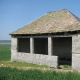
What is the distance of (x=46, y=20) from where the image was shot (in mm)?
22750

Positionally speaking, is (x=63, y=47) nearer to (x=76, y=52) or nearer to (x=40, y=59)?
(x=40, y=59)

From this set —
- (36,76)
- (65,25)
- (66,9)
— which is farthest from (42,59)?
(36,76)

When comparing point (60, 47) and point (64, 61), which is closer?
point (64, 61)

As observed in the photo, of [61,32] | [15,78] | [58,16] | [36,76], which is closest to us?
[15,78]

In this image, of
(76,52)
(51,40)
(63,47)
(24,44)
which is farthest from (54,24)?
(24,44)

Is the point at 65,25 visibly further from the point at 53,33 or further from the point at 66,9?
the point at 66,9

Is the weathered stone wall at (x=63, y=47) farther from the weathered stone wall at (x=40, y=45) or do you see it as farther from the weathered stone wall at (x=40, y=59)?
the weathered stone wall at (x=40, y=59)

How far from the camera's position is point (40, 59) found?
66.7ft

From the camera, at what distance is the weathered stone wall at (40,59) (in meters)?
18.8

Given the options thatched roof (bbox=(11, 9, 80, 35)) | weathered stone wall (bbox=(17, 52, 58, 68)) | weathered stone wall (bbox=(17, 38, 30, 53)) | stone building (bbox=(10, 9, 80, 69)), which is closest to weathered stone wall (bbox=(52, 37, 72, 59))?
stone building (bbox=(10, 9, 80, 69))

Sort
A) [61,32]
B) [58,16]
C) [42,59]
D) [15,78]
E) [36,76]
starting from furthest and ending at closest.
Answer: [58,16], [42,59], [61,32], [36,76], [15,78]

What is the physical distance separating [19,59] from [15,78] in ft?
39.2

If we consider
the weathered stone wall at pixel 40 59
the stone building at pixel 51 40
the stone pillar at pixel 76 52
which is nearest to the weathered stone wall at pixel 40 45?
the stone building at pixel 51 40

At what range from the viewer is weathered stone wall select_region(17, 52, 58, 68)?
18797 mm
